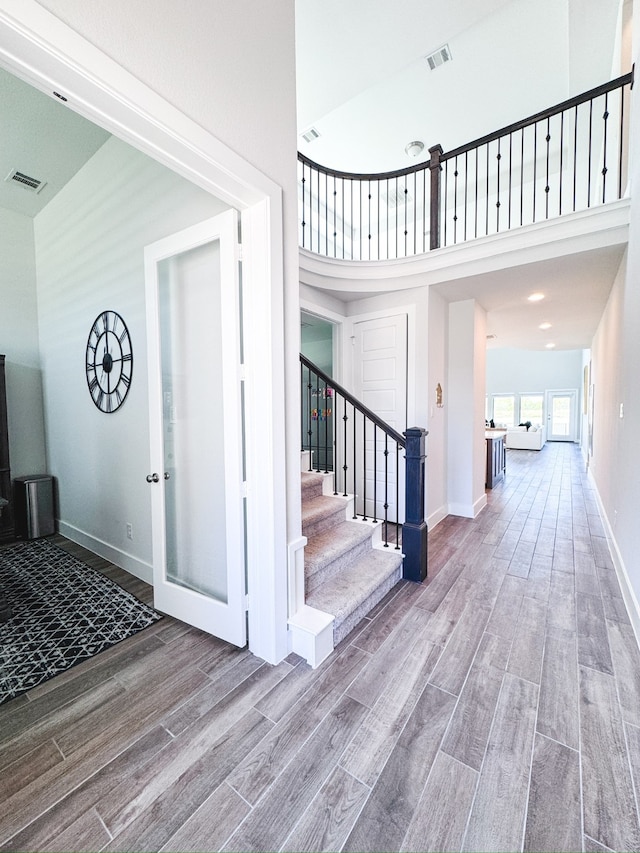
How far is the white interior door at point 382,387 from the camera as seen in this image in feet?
13.1

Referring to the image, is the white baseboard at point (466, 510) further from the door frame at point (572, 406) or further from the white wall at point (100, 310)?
the door frame at point (572, 406)

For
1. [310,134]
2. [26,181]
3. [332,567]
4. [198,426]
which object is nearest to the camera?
[198,426]

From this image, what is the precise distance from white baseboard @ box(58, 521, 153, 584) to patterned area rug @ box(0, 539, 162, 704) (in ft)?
0.58

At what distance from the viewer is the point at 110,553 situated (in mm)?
3062

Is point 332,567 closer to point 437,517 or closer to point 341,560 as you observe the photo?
point 341,560

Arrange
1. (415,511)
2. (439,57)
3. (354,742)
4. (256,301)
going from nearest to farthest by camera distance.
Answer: (354,742) → (256,301) → (415,511) → (439,57)

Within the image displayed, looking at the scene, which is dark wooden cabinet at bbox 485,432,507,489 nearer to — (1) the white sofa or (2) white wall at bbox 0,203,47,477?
(1) the white sofa

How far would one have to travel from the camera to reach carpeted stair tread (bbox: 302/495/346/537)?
2686 mm

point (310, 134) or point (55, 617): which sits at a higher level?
point (310, 134)

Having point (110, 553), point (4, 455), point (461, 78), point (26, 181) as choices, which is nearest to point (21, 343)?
point (4, 455)

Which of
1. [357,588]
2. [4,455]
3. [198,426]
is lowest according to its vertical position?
→ [357,588]

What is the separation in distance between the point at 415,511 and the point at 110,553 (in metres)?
2.67

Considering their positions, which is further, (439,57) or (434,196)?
(434,196)

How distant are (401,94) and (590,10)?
180 cm
